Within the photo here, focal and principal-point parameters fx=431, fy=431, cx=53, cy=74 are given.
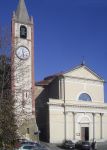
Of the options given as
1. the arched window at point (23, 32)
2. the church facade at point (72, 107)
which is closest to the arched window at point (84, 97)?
the church facade at point (72, 107)

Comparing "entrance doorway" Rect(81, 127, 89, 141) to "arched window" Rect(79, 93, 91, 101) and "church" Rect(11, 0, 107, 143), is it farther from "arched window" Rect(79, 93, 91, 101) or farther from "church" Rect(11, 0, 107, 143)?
"arched window" Rect(79, 93, 91, 101)

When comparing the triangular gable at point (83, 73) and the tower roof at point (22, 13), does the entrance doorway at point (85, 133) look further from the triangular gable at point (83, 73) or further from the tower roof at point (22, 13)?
the tower roof at point (22, 13)

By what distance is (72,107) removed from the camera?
67250mm

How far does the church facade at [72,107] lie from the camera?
214 ft

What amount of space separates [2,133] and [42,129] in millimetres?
49545

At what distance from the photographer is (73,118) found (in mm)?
67312

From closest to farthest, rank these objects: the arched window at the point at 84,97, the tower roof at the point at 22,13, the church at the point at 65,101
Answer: the church at the point at 65,101 → the tower roof at the point at 22,13 → the arched window at the point at 84,97

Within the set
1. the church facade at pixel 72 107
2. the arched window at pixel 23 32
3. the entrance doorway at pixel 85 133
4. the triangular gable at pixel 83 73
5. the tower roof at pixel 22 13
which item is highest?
the tower roof at pixel 22 13

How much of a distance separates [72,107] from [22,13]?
1654 centimetres

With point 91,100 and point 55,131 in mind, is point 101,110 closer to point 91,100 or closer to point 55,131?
point 91,100

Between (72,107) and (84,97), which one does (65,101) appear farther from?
(84,97)

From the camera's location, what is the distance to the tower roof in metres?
61.9

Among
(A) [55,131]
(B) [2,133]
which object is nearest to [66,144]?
(A) [55,131]

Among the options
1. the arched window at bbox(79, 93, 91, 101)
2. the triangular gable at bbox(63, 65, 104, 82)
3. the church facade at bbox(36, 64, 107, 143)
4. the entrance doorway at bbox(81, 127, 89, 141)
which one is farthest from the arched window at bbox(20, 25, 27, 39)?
the entrance doorway at bbox(81, 127, 89, 141)
